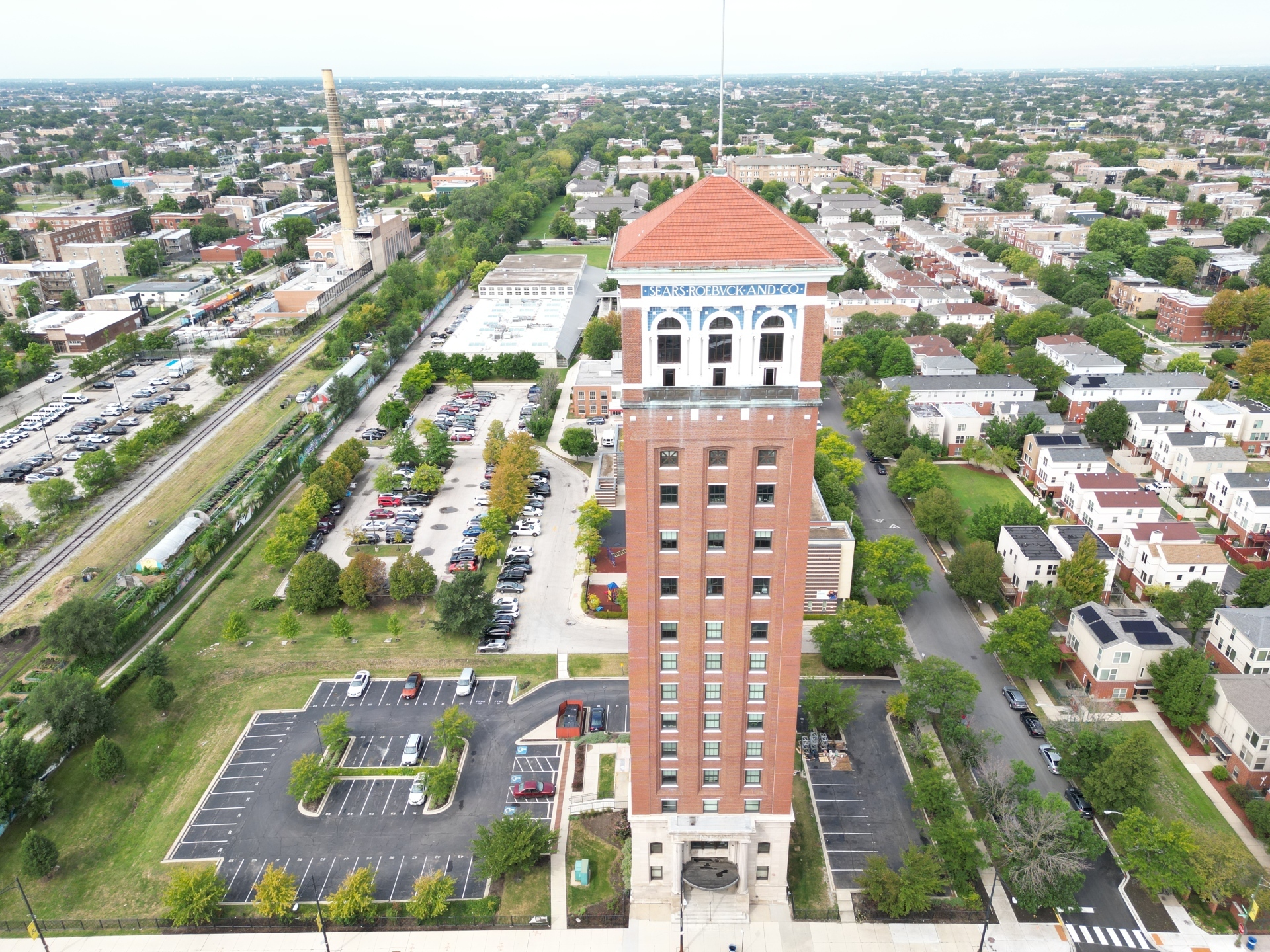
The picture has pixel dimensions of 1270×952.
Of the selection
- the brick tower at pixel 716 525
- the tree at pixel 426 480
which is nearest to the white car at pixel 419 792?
the brick tower at pixel 716 525

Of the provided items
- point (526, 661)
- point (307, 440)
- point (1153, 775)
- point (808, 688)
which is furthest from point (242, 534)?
point (1153, 775)

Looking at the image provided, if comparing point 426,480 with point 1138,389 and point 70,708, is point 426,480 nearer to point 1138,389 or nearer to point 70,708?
point 70,708

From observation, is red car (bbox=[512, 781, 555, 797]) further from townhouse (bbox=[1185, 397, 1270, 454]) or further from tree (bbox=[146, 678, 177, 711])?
townhouse (bbox=[1185, 397, 1270, 454])

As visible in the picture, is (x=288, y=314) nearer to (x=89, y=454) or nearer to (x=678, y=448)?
(x=89, y=454)

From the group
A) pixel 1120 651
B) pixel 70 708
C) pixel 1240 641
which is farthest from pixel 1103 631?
pixel 70 708

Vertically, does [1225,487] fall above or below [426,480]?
above

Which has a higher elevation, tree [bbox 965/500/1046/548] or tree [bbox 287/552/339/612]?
tree [bbox 965/500/1046/548]

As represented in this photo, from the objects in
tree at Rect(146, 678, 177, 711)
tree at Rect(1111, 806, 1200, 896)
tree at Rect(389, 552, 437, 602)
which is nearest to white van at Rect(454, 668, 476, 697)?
tree at Rect(389, 552, 437, 602)
